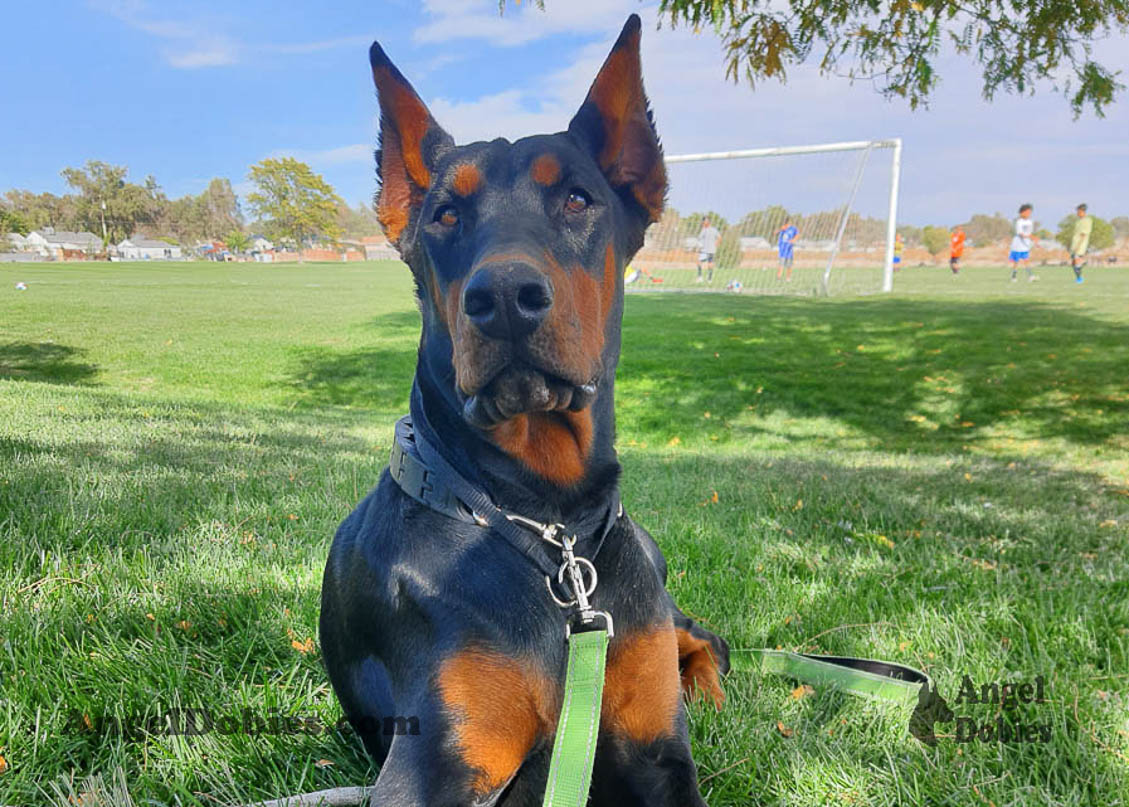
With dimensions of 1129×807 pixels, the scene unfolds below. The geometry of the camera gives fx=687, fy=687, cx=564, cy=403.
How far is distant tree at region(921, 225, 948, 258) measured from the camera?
44.0m

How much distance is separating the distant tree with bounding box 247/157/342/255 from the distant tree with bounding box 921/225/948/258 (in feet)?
128

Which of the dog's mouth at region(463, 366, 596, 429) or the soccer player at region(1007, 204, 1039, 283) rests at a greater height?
the soccer player at region(1007, 204, 1039, 283)

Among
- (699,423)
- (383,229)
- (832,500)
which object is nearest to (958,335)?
(699,423)

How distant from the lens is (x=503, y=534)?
1.51m

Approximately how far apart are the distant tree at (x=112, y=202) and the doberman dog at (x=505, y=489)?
12973 mm

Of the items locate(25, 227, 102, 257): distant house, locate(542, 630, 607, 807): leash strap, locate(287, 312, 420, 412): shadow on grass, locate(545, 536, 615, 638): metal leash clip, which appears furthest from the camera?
locate(287, 312, 420, 412): shadow on grass

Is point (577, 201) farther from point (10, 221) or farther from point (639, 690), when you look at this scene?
point (10, 221)

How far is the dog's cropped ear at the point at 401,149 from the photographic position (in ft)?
6.00

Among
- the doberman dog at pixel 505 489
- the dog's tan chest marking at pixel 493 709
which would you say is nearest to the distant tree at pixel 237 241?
the doberman dog at pixel 505 489

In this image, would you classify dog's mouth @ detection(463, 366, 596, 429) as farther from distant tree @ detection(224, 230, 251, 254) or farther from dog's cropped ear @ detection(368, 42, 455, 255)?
distant tree @ detection(224, 230, 251, 254)

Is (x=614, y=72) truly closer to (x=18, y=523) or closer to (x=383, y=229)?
(x=383, y=229)

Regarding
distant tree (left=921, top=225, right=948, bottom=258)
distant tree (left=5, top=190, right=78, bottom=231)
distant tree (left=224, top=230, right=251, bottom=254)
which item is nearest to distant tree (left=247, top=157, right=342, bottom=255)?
distant tree (left=224, top=230, right=251, bottom=254)

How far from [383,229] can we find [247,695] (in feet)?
4.61

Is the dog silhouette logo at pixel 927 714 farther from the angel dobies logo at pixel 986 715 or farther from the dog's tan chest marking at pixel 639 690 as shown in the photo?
the dog's tan chest marking at pixel 639 690
